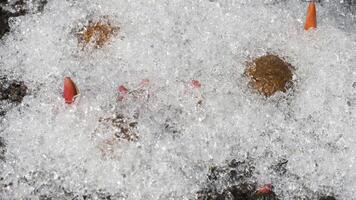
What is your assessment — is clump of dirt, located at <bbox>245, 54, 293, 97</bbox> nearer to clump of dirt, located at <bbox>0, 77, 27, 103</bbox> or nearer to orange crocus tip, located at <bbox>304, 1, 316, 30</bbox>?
orange crocus tip, located at <bbox>304, 1, 316, 30</bbox>

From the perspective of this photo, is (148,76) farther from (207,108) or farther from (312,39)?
(312,39)

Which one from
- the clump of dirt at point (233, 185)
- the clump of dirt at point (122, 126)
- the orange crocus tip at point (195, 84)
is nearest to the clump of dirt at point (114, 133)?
the clump of dirt at point (122, 126)

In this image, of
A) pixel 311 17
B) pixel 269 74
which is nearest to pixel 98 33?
pixel 269 74

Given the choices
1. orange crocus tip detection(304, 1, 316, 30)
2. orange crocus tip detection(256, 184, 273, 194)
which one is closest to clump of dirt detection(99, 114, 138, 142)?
orange crocus tip detection(256, 184, 273, 194)

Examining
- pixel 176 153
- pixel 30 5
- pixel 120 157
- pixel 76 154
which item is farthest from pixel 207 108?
pixel 30 5

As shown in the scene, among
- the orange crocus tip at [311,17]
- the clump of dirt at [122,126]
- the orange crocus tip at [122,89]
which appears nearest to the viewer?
the clump of dirt at [122,126]

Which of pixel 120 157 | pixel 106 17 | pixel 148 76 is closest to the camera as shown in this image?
pixel 120 157

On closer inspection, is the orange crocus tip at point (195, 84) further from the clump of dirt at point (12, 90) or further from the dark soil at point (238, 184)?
the clump of dirt at point (12, 90)
